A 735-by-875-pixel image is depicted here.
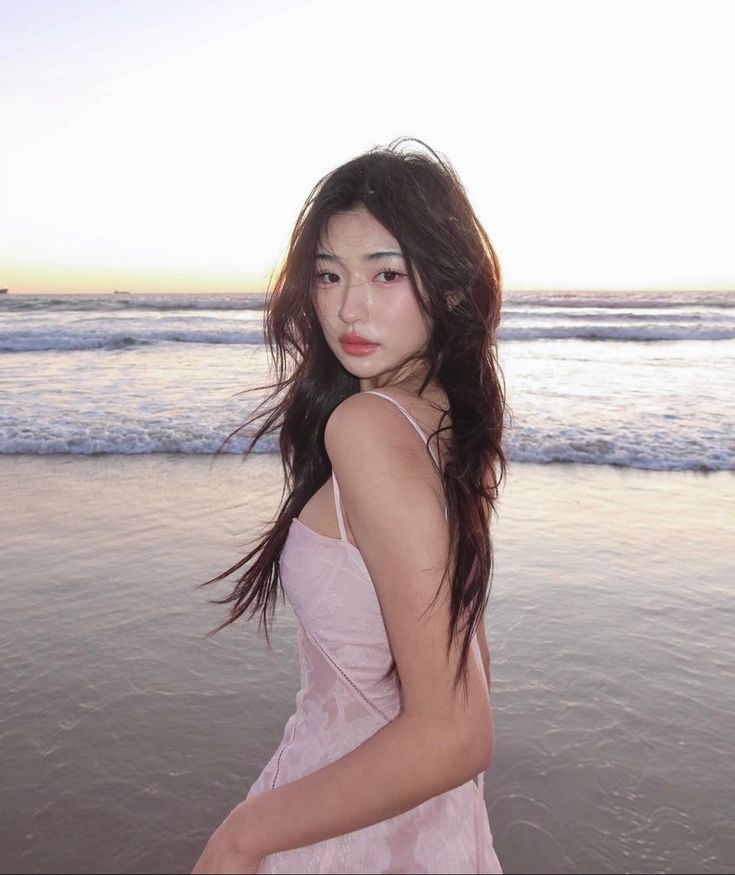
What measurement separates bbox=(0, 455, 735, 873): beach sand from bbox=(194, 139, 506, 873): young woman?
132 centimetres

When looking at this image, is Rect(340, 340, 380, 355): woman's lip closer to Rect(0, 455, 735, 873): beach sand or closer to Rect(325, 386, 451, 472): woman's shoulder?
Rect(325, 386, 451, 472): woman's shoulder

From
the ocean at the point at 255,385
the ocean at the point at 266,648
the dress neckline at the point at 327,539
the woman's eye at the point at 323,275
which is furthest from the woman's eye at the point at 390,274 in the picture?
A: the ocean at the point at 266,648

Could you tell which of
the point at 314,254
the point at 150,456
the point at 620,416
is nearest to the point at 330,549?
the point at 314,254

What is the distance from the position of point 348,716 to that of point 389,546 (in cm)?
54

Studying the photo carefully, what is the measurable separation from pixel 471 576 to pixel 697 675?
9.77 ft

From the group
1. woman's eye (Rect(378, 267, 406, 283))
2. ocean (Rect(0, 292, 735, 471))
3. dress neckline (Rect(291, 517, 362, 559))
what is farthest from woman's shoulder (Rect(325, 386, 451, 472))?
ocean (Rect(0, 292, 735, 471))

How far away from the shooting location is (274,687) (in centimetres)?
376

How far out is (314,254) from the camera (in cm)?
184

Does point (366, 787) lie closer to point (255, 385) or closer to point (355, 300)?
point (355, 300)

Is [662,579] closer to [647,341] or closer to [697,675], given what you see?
[697,675]

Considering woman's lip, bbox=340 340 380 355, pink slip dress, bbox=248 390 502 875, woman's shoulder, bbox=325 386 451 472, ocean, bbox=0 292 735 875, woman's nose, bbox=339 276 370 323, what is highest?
woman's nose, bbox=339 276 370 323

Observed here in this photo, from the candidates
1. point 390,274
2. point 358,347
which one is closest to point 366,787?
point 358,347

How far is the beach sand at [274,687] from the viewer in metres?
2.80

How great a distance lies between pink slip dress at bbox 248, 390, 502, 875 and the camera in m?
1.46
